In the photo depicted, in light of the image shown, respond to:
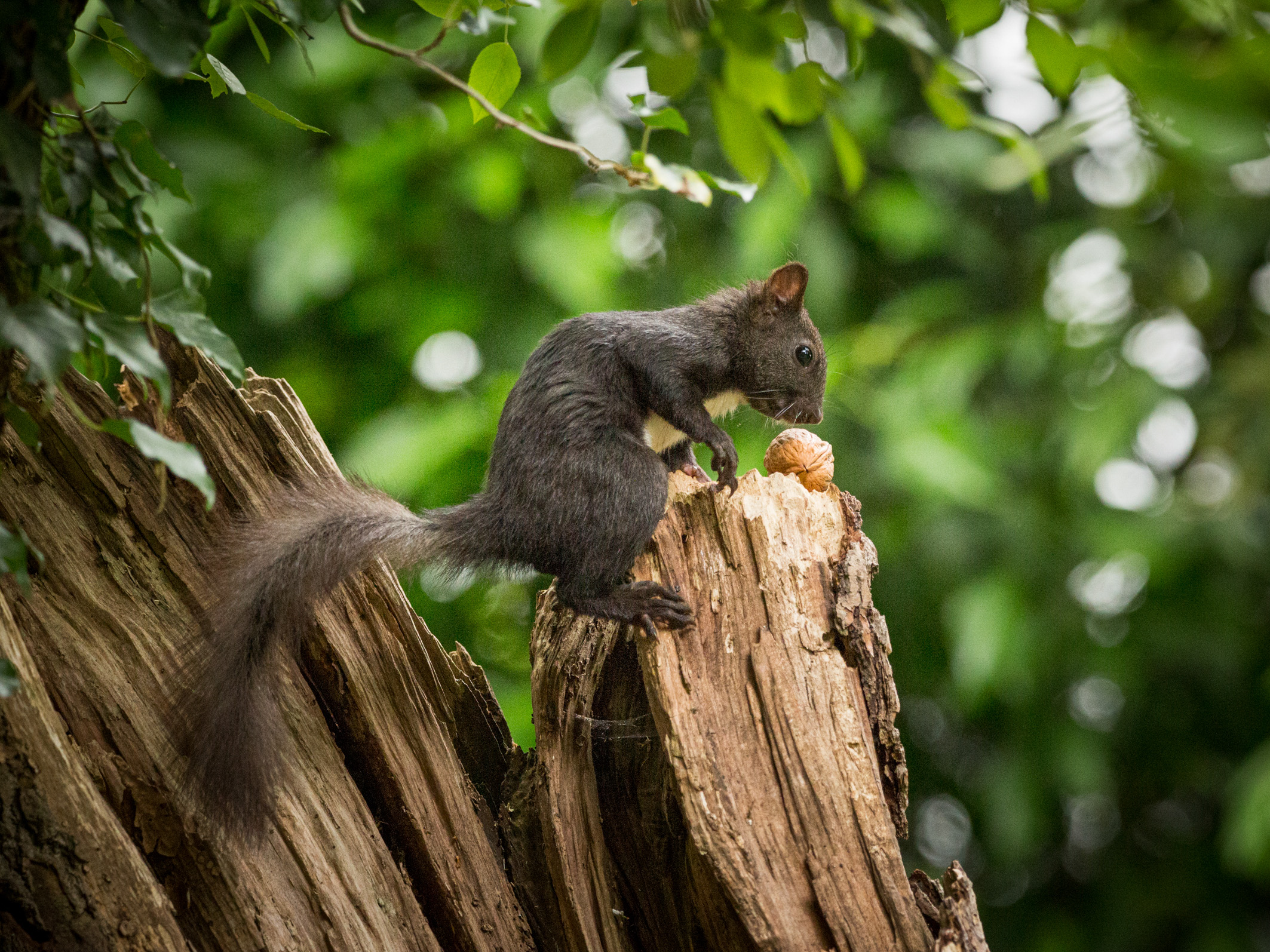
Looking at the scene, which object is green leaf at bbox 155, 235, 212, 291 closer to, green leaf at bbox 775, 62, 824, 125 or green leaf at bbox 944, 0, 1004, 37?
green leaf at bbox 775, 62, 824, 125

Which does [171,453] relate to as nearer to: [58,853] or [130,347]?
[130,347]

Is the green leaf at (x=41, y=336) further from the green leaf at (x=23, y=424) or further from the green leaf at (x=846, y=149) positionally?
the green leaf at (x=846, y=149)

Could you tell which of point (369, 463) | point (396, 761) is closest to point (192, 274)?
point (396, 761)

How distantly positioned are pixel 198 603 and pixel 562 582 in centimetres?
66

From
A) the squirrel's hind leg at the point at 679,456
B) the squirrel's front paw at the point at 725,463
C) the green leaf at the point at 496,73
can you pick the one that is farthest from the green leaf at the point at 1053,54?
the squirrel's hind leg at the point at 679,456

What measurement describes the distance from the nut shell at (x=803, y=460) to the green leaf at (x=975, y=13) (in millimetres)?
1340

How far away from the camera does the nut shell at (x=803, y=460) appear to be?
7.20 ft

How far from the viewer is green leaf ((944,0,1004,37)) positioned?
849 mm

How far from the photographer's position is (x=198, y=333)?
4.04 ft

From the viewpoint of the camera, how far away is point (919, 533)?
116 inches

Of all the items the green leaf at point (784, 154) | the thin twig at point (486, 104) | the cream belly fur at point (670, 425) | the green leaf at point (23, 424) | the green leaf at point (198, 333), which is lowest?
the cream belly fur at point (670, 425)

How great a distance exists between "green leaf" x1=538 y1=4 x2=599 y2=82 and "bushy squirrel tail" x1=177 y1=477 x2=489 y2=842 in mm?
1168

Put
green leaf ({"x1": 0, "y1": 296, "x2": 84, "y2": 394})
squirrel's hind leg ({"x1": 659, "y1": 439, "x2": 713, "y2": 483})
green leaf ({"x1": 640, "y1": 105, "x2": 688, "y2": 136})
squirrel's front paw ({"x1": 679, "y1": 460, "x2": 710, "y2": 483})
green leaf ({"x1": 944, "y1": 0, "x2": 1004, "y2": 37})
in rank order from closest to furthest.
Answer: green leaf ({"x1": 944, "y1": 0, "x2": 1004, "y2": 37})
green leaf ({"x1": 0, "y1": 296, "x2": 84, "y2": 394})
green leaf ({"x1": 640, "y1": 105, "x2": 688, "y2": 136})
squirrel's front paw ({"x1": 679, "y1": 460, "x2": 710, "y2": 483})
squirrel's hind leg ({"x1": 659, "y1": 439, "x2": 713, "y2": 483})

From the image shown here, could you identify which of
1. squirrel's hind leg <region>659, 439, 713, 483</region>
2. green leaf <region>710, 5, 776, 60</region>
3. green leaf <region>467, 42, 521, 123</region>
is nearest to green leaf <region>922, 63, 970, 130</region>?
green leaf <region>710, 5, 776, 60</region>
